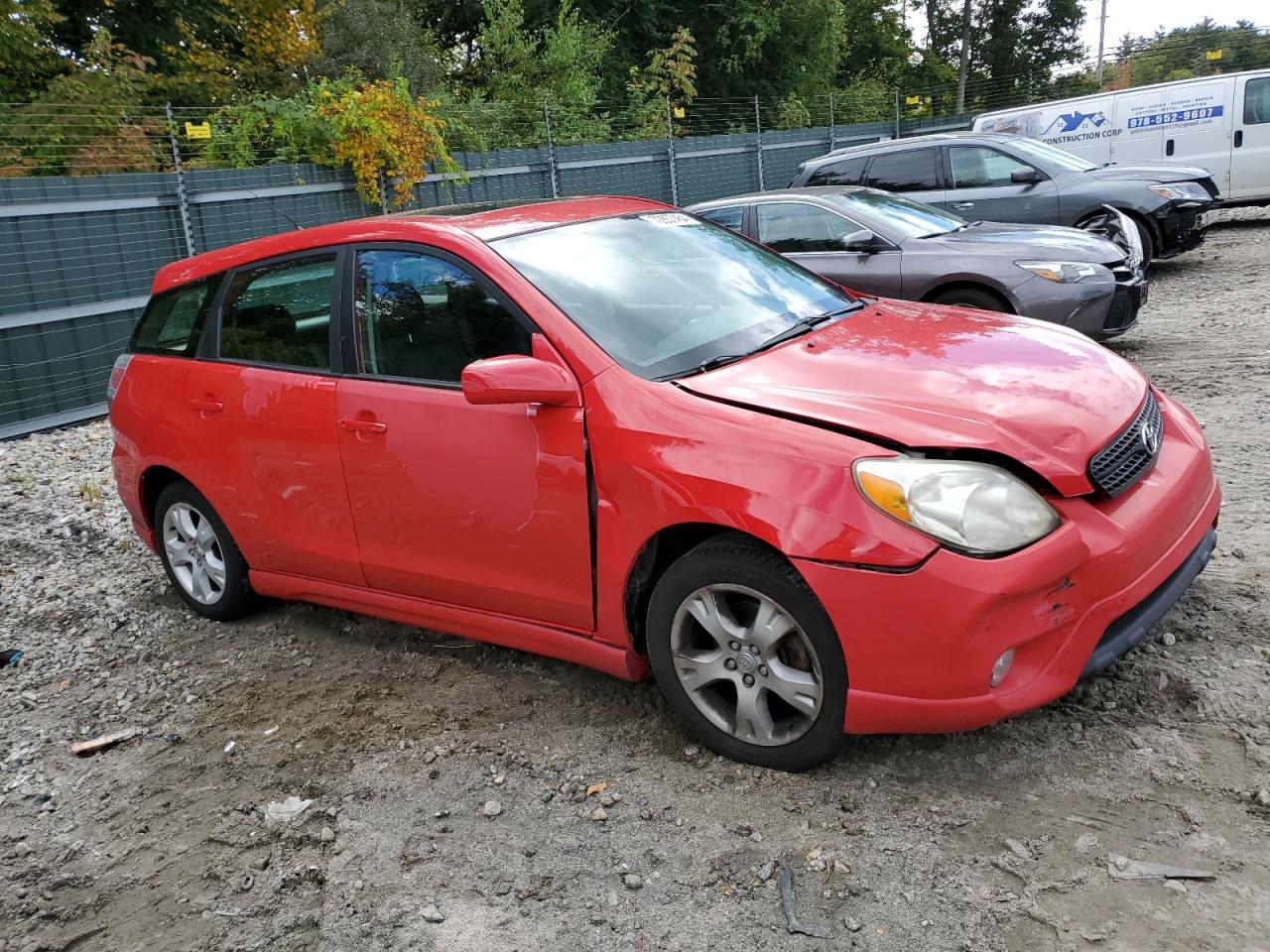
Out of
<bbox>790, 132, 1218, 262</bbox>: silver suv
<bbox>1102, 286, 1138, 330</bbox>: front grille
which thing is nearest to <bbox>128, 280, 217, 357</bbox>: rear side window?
<bbox>1102, 286, 1138, 330</bbox>: front grille

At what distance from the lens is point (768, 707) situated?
3.12m

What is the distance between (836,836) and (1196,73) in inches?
1545

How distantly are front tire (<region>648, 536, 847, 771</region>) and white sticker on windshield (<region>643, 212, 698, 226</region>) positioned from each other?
1.71m

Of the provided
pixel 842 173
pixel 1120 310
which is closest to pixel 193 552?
pixel 1120 310

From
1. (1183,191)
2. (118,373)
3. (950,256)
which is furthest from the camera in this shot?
(1183,191)

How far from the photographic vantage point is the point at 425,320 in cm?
374

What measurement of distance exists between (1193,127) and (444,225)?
14.0m

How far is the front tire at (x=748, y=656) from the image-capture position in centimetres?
288

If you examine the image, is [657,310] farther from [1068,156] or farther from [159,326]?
[1068,156]

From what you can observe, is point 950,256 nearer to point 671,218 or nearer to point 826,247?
point 826,247

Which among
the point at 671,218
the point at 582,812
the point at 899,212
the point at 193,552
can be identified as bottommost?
the point at 582,812

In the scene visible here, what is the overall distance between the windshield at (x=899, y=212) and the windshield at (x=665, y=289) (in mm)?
3840

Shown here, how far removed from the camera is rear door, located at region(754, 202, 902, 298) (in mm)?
7641

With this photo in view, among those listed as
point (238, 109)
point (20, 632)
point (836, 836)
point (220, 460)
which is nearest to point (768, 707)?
point (836, 836)
